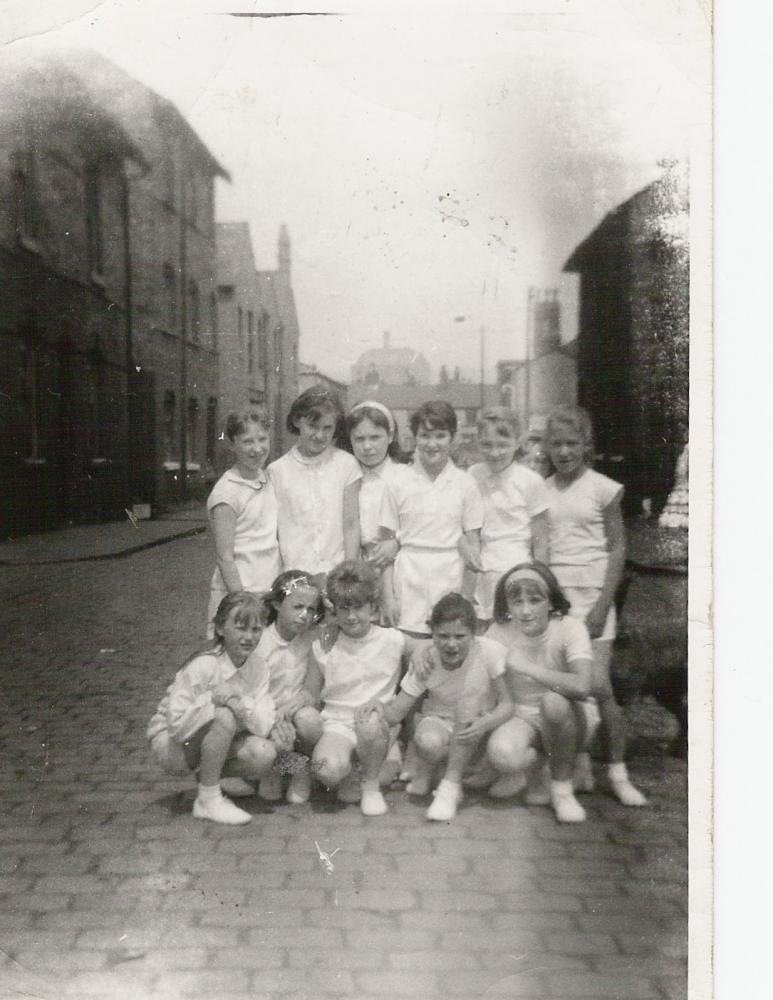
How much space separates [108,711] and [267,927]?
81 centimetres

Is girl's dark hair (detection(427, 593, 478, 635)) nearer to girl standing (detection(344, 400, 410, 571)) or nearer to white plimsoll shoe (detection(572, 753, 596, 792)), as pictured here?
girl standing (detection(344, 400, 410, 571))

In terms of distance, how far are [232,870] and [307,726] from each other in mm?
473

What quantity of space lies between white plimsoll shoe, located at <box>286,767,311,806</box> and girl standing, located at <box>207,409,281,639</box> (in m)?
0.51

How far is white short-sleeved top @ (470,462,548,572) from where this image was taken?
2711 mm

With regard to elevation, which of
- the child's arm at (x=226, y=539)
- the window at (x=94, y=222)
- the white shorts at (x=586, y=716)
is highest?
the window at (x=94, y=222)

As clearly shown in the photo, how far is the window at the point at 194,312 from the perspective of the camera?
271 centimetres

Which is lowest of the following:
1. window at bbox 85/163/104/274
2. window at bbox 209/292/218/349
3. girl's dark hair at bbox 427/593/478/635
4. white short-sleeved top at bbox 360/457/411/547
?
girl's dark hair at bbox 427/593/478/635

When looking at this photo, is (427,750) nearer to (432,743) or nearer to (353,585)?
(432,743)

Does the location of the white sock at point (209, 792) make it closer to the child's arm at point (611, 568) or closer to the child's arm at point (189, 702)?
the child's arm at point (189, 702)

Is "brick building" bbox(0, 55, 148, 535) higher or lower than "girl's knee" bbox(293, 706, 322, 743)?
higher

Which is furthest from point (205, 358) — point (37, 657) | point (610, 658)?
point (610, 658)

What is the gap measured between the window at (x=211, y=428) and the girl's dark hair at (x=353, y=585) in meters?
0.52

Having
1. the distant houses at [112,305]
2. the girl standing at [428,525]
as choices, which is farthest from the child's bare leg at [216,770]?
the distant houses at [112,305]

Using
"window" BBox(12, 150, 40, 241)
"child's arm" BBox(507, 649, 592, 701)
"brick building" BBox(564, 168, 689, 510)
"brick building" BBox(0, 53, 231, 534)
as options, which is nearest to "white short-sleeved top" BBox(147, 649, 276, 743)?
"brick building" BBox(0, 53, 231, 534)
